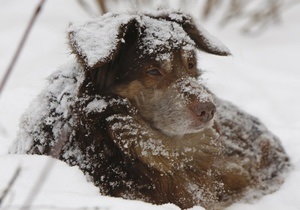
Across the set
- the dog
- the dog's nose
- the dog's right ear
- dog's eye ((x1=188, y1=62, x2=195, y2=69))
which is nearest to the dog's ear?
the dog

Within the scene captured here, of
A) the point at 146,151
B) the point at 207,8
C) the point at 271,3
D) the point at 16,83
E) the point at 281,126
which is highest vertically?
the point at 271,3

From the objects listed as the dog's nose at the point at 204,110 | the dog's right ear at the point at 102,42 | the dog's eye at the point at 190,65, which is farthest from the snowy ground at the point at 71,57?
the dog's nose at the point at 204,110

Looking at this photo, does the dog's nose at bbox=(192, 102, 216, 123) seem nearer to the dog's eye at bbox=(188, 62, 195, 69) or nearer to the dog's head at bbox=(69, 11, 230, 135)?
the dog's head at bbox=(69, 11, 230, 135)

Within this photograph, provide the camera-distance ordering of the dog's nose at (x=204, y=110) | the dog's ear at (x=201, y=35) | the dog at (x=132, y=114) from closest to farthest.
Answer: the dog's nose at (x=204, y=110) → the dog at (x=132, y=114) → the dog's ear at (x=201, y=35)

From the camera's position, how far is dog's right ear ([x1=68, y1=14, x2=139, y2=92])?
3.36 metres

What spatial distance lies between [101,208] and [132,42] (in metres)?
1.63

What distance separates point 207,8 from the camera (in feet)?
29.3

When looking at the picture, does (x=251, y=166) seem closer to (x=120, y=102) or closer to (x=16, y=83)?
(x=120, y=102)

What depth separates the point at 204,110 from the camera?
3484 millimetres

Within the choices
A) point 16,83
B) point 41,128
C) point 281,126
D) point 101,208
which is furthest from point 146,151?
point 16,83

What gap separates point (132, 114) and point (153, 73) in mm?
323

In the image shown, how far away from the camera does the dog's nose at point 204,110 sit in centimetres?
348

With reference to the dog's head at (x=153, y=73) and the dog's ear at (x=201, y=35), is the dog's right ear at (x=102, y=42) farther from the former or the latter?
the dog's ear at (x=201, y=35)

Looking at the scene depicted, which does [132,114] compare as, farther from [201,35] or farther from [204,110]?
[201,35]
